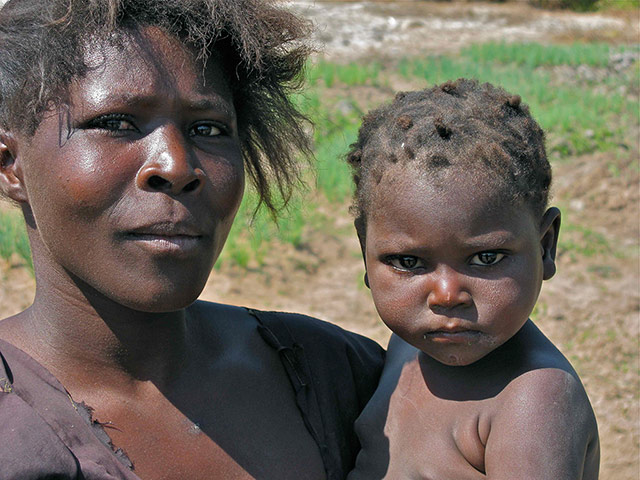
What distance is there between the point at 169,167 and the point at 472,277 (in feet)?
2.39

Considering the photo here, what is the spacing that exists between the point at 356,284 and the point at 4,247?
2614 mm

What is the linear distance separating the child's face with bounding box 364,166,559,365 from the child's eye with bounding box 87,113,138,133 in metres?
0.62

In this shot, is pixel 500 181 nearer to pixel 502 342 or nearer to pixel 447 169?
pixel 447 169

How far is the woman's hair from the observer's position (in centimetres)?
187

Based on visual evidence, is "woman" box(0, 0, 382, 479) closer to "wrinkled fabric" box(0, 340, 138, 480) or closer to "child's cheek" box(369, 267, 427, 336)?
"wrinkled fabric" box(0, 340, 138, 480)

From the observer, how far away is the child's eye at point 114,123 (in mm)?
1828

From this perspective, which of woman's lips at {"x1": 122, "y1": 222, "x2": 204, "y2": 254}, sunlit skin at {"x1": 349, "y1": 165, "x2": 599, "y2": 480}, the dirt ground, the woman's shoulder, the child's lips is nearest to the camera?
woman's lips at {"x1": 122, "y1": 222, "x2": 204, "y2": 254}

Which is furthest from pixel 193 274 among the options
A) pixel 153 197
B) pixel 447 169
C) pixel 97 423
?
pixel 447 169

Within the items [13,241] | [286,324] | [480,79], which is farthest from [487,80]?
[286,324]

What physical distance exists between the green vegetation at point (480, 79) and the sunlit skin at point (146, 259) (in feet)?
13.0

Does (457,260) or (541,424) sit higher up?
(457,260)

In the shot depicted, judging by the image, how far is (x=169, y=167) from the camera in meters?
1.79

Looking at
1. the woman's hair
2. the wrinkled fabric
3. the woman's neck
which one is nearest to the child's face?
the woman's hair

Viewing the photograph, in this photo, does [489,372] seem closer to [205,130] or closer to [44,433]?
[205,130]
